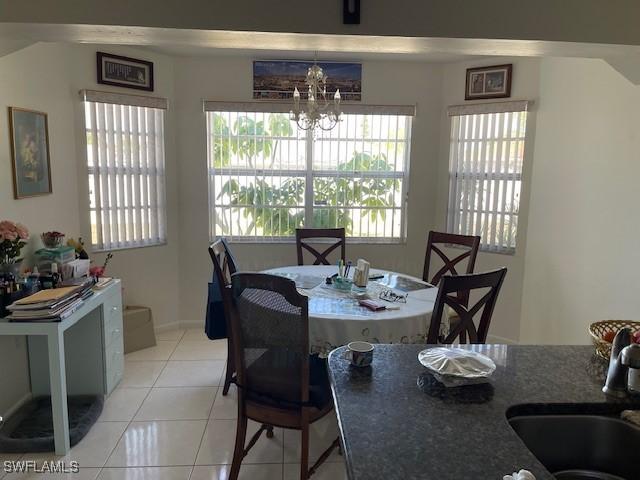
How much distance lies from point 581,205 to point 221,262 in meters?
2.44

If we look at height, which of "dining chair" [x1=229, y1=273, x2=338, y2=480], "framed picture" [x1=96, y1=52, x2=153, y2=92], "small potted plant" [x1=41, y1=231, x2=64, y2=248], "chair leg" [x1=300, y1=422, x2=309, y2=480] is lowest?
"chair leg" [x1=300, y1=422, x2=309, y2=480]

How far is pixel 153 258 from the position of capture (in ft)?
13.6

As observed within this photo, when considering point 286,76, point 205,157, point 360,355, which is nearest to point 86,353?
point 205,157

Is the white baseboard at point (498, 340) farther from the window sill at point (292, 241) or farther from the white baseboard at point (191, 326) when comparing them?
the window sill at point (292, 241)

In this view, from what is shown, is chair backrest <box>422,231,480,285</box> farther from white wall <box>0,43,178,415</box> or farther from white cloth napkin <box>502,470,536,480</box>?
white cloth napkin <box>502,470,536,480</box>

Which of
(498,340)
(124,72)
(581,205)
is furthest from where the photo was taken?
(498,340)

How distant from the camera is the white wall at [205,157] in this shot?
13.5 ft

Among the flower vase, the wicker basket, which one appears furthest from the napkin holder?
the flower vase

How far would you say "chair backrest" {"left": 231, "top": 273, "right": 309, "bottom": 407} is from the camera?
6.55ft

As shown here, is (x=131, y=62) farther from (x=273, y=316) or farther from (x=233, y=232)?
(x=273, y=316)

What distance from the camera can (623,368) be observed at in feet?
4.31

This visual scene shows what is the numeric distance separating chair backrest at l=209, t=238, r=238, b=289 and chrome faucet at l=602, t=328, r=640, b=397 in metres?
1.96

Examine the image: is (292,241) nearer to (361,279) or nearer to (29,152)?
(361,279)

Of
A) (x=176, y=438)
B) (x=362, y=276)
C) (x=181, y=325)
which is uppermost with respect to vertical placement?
(x=362, y=276)
